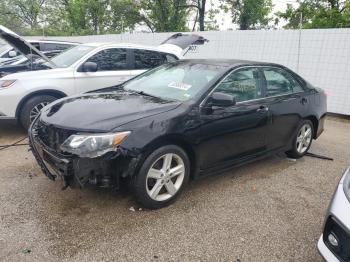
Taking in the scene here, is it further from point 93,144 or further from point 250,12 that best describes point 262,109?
point 250,12

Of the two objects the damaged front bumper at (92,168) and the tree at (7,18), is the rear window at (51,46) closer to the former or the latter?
the damaged front bumper at (92,168)

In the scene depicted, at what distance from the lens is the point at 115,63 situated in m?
6.39

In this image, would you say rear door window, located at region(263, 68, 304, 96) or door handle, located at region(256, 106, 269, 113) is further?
rear door window, located at region(263, 68, 304, 96)

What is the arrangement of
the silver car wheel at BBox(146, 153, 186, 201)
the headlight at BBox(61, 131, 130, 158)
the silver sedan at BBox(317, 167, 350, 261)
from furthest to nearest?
the silver car wheel at BBox(146, 153, 186, 201) → the headlight at BBox(61, 131, 130, 158) → the silver sedan at BBox(317, 167, 350, 261)

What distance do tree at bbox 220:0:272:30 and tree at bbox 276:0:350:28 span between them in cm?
502

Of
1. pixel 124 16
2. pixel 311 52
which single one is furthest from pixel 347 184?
pixel 124 16

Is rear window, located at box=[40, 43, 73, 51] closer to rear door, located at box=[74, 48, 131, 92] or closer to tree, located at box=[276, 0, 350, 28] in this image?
rear door, located at box=[74, 48, 131, 92]

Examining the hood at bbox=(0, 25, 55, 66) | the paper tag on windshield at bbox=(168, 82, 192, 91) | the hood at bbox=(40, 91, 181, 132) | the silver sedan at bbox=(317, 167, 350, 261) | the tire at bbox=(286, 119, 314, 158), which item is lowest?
the tire at bbox=(286, 119, 314, 158)

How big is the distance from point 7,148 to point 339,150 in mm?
5540

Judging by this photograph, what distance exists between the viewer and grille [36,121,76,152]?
9.86 feet

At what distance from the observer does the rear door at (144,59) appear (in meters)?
6.58

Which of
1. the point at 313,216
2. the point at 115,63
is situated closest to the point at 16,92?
the point at 115,63

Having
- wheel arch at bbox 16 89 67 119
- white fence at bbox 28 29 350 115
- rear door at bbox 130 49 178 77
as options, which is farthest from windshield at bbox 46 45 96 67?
white fence at bbox 28 29 350 115

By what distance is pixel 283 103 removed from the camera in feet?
14.5
